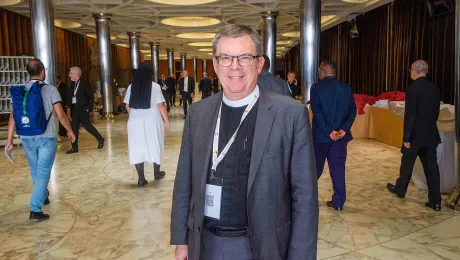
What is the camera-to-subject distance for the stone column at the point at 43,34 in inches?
378

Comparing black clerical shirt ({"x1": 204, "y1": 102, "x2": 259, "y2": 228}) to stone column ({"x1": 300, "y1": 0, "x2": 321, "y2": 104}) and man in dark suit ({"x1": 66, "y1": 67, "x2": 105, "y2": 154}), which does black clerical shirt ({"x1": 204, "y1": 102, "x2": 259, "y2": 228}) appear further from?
stone column ({"x1": 300, "y1": 0, "x2": 321, "y2": 104})

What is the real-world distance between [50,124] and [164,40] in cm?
2203

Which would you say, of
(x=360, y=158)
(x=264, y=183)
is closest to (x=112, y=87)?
(x=360, y=158)

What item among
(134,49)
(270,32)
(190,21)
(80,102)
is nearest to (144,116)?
(80,102)

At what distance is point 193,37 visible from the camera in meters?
24.5

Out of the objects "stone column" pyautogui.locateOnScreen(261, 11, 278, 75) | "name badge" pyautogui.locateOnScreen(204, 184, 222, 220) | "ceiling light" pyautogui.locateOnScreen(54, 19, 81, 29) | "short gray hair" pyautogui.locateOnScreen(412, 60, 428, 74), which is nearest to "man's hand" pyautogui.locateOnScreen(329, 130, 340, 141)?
"short gray hair" pyautogui.locateOnScreen(412, 60, 428, 74)

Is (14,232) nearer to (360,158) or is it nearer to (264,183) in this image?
(264,183)

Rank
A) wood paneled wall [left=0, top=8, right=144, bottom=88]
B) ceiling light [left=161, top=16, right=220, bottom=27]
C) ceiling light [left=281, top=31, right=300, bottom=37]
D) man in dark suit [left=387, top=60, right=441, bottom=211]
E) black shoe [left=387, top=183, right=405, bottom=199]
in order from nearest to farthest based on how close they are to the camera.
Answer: man in dark suit [left=387, top=60, right=441, bottom=211], black shoe [left=387, top=183, right=405, bottom=199], wood paneled wall [left=0, top=8, right=144, bottom=88], ceiling light [left=161, top=16, right=220, bottom=27], ceiling light [left=281, top=31, right=300, bottom=37]

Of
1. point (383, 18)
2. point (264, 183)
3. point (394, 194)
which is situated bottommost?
point (394, 194)

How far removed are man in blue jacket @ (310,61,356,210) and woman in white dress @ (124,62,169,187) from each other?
72.4 inches

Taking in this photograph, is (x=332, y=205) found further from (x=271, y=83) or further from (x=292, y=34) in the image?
(x=292, y=34)

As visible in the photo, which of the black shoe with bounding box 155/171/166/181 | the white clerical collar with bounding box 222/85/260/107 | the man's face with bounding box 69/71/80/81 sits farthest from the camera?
the man's face with bounding box 69/71/80/81

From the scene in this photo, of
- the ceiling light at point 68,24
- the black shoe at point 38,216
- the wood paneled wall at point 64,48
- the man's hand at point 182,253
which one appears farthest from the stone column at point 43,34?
the man's hand at point 182,253

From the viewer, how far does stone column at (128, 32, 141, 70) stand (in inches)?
817
